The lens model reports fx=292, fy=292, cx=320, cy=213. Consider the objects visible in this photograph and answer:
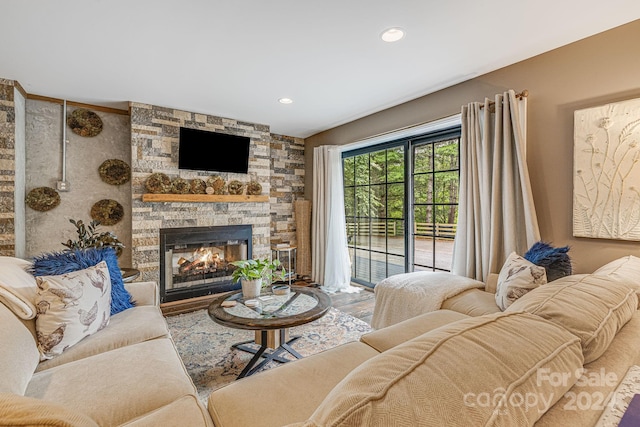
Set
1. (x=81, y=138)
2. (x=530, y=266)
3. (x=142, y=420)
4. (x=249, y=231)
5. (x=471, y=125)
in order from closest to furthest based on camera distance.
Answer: (x=142, y=420) → (x=530, y=266) → (x=471, y=125) → (x=81, y=138) → (x=249, y=231)

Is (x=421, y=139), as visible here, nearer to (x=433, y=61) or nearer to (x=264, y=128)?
(x=433, y=61)

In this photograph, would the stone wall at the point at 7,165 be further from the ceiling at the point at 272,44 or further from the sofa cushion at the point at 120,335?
the sofa cushion at the point at 120,335

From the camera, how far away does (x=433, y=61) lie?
2393 mm

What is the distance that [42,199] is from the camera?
123 inches

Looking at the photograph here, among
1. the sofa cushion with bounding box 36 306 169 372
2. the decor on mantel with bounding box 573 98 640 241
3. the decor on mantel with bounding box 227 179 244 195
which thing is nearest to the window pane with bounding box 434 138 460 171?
the decor on mantel with bounding box 573 98 640 241

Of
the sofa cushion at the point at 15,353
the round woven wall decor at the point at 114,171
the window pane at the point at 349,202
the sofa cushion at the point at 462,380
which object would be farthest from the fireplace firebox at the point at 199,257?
the sofa cushion at the point at 462,380

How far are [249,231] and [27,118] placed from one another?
2.65 metres

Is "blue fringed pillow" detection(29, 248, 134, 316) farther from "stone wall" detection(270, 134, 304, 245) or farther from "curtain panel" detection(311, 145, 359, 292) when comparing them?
"stone wall" detection(270, 134, 304, 245)

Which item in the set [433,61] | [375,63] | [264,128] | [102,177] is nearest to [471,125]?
[433,61]

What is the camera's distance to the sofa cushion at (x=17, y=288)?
4.59ft

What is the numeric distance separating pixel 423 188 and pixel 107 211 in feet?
12.2

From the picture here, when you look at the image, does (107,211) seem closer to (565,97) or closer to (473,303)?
(473,303)

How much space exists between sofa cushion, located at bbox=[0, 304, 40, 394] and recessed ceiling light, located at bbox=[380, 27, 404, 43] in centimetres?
257

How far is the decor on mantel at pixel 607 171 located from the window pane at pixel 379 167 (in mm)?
2018
